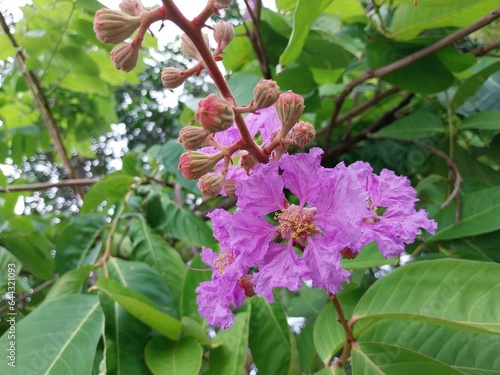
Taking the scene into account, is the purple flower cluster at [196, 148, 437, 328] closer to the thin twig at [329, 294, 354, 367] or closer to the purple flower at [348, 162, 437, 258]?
the purple flower at [348, 162, 437, 258]

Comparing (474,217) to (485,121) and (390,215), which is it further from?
(390,215)

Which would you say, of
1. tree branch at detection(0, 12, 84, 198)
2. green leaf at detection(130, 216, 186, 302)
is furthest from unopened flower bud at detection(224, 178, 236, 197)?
tree branch at detection(0, 12, 84, 198)

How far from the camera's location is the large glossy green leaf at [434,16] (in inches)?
44.2

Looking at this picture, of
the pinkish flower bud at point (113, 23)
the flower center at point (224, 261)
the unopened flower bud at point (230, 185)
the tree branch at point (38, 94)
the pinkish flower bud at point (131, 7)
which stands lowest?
the flower center at point (224, 261)

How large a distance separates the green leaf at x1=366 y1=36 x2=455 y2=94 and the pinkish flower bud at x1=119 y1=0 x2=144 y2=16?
73 centimetres

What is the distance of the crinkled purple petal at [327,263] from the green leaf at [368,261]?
19 centimetres

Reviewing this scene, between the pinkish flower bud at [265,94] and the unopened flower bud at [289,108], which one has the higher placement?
the pinkish flower bud at [265,94]

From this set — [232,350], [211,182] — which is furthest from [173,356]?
[211,182]

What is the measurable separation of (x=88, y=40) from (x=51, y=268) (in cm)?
76

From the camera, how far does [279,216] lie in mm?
796

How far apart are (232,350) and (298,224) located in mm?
376

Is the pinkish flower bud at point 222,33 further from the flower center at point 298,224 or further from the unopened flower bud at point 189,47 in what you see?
the flower center at point 298,224

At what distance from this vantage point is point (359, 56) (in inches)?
52.1

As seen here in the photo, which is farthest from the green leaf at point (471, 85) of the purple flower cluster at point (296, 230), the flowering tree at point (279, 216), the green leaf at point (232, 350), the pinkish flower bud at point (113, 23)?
the pinkish flower bud at point (113, 23)
